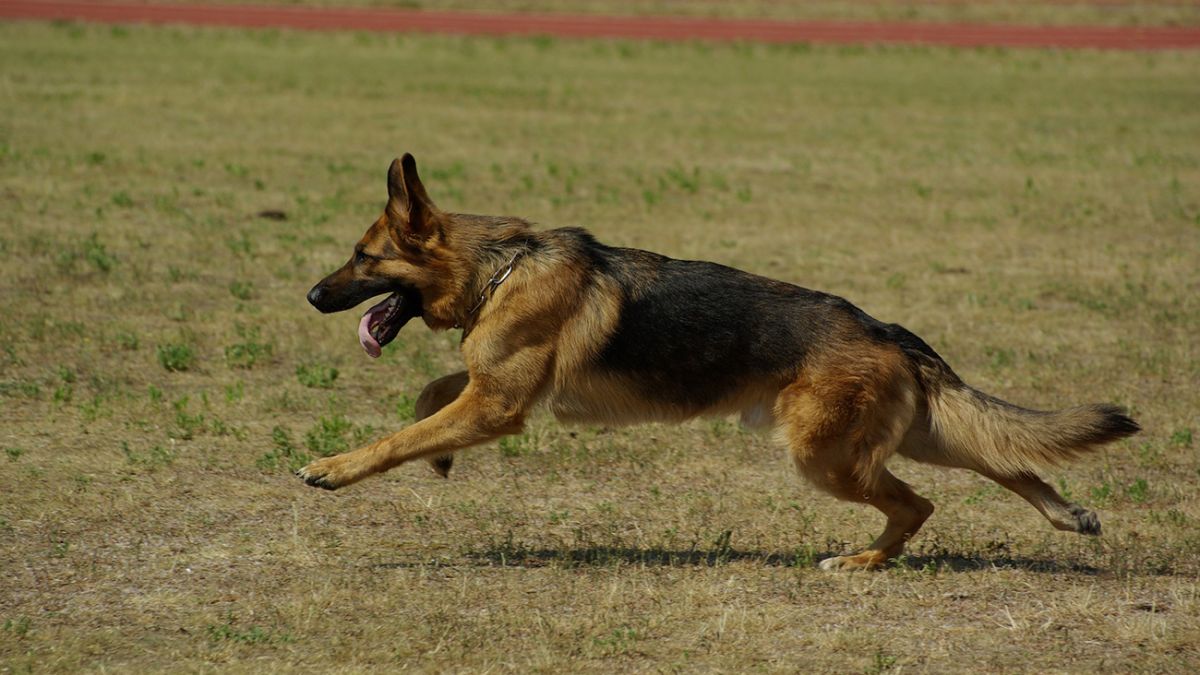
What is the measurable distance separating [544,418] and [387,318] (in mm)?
2028

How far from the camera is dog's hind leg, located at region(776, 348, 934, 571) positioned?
6.07 metres

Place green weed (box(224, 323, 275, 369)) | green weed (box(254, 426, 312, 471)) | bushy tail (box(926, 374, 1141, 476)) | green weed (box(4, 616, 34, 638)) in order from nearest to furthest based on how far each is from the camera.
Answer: green weed (box(4, 616, 34, 638)) < bushy tail (box(926, 374, 1141, 476)) < green weed (box(254, 426, 312, 471)) < green weed (box(224, 323, 275, 369))

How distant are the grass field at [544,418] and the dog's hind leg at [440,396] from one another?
33 cm

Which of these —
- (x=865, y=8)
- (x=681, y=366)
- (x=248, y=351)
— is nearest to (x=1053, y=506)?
(x=681, y=366)

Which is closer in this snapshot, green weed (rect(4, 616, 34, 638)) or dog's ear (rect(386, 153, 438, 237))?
green weed (rect(4, 616, 34, 638))

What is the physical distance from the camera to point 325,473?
6.08m

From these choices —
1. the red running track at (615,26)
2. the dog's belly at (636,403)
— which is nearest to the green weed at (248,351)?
the dog's belly at (636,403)

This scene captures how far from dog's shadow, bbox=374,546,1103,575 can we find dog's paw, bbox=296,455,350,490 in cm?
41

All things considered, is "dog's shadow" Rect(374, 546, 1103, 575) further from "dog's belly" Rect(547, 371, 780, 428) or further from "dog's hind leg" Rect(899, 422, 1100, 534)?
"dog's belly" Rect(547, 371, 780, 428)

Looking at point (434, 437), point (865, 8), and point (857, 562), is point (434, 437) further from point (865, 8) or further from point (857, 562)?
point (865, 8)

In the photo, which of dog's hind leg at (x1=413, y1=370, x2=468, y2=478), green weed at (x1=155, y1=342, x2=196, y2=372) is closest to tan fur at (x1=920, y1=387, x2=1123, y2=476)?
dog's hind leg at (x1=413, y1=370, x2=468, y2=478)

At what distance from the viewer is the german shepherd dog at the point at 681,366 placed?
613 centimetres

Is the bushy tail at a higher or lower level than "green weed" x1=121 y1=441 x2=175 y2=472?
higher

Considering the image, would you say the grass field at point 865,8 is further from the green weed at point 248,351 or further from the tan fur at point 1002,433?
the tan fur at point 1002,433
